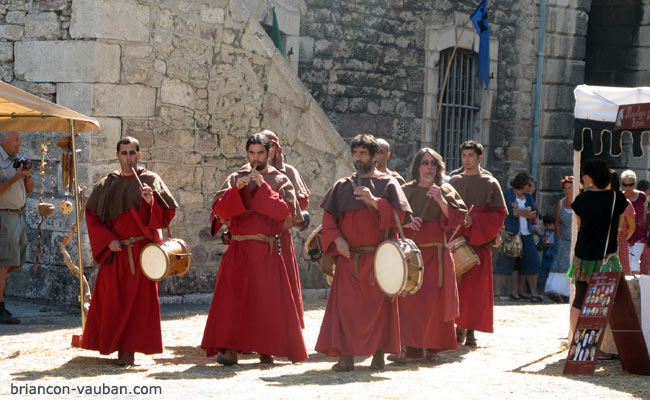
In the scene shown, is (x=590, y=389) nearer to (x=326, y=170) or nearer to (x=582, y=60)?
(x=326, y=170)

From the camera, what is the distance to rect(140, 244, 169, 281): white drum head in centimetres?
754

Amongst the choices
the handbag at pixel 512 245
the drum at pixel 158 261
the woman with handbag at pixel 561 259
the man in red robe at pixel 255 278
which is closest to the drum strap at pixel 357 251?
the man in red robe at pixel 255 278

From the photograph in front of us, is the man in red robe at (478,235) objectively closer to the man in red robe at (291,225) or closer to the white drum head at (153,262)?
the man in red robe at (291,225)

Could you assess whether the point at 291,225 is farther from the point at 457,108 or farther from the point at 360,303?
the point at 457,108

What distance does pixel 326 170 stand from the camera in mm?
11539

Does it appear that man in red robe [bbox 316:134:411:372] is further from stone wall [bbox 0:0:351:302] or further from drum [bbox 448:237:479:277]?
stone wall [bbox 0:0:351:302]

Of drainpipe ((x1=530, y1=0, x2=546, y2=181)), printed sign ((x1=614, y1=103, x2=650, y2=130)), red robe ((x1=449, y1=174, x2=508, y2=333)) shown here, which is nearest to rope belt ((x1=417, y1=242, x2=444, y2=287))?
red robe ((x1=449, y1=174, x2=508, y2=333))

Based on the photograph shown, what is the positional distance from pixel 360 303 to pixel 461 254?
1700 mm

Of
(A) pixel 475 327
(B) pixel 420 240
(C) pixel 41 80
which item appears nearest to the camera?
(B) pixel 420 240

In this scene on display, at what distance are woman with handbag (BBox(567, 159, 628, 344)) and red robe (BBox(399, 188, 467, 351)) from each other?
0.95m

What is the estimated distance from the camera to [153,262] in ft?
24.8

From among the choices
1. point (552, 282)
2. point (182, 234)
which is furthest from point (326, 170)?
point (552, 282)

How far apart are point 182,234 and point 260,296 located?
9.81 feet

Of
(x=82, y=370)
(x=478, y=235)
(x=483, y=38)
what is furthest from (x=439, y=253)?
(x=483, y=38)
